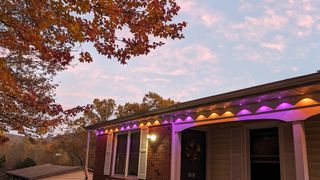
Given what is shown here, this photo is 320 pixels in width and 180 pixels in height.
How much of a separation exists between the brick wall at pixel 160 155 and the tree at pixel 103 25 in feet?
14.1

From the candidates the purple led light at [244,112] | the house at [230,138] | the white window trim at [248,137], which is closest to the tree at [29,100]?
the house at [230,138]

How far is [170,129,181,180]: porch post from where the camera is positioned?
8492 millimetres

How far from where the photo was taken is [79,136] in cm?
3797

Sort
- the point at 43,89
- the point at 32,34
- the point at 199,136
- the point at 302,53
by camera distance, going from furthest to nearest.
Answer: the point at 302,53 → the point at 43,89 → the point at 199,136 → the point at 32,34

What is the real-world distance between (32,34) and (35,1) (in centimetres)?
63

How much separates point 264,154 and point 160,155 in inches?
115

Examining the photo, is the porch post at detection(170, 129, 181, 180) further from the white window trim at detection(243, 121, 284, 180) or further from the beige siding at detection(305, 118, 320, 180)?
the beige siding at detection(305, 118, 320, 180)

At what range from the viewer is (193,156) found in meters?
9.30

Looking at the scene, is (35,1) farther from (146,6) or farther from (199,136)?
(199,136)

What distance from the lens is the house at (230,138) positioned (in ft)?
19.0

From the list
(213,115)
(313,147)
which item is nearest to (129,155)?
(213,115)

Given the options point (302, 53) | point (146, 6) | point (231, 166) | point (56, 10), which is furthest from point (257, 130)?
point (302, 53)

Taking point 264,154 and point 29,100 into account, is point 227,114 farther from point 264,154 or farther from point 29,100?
point 29,100

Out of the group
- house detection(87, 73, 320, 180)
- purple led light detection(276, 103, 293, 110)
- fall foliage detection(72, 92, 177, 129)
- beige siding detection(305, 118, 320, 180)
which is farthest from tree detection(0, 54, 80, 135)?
fall foliage detection(72, 92, 177, 129)
